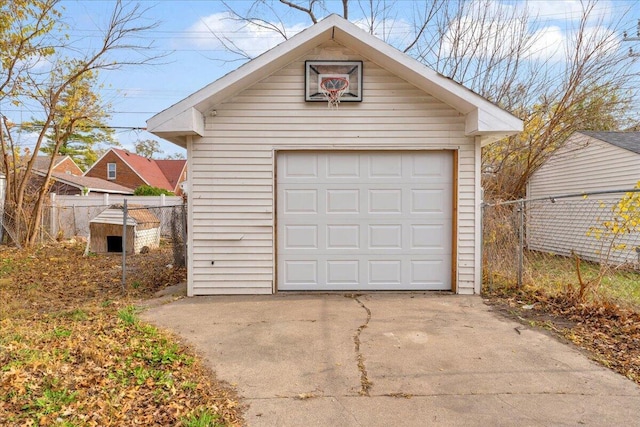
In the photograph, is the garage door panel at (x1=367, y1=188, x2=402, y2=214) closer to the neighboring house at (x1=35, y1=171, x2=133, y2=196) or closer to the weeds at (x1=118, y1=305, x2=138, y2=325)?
the weeds at (x1=118, y1=305, x2=138, y2=325)

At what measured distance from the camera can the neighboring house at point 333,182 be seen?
589cm

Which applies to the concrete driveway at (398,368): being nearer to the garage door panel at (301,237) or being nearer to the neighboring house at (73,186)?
the garage door panel at (301,237)

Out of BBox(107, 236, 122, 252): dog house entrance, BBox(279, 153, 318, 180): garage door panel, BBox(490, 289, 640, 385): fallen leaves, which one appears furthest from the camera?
BBox(107, 236, 122, 252): dog house entrance

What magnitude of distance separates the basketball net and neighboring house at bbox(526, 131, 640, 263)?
636 centimetres

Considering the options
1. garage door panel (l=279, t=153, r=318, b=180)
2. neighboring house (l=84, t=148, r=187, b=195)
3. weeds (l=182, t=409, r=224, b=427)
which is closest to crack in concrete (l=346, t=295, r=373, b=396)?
weeds (l=182, t=409, r=224, b=427)

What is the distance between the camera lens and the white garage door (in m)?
6.05

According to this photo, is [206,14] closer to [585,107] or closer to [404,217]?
[404,217]

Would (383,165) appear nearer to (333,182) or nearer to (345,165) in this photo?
(345,165)

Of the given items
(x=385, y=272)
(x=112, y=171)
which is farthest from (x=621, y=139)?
(x=112, y=171)

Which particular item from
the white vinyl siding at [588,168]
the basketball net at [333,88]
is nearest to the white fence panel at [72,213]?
the basketball net at [333,88]

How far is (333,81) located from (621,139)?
35.6 feet

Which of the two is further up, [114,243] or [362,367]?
[114,243]

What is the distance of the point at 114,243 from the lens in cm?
1166

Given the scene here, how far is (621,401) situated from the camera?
111 inches
